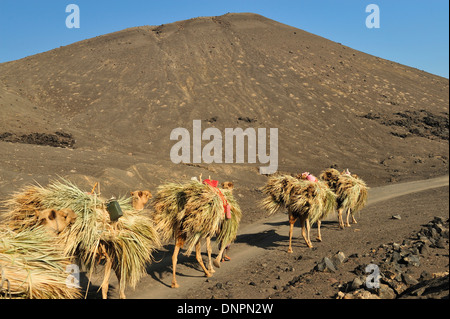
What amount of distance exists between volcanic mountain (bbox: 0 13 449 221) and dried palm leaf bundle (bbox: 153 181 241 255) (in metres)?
11.8

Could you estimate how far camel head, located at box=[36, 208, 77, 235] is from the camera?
6.12 metres

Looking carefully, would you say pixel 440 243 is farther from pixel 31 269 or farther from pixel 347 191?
pixel 31 269

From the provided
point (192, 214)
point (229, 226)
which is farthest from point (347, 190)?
point (192, 214)

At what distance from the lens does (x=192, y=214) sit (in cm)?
870

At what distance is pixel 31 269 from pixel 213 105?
1742 inches

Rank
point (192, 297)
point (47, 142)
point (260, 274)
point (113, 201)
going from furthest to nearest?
point (47, 142) < point (260, 274) < point (192, 297) < point (113, 201)

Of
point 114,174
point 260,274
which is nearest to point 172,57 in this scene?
point 114,174

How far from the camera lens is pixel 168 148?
127ft

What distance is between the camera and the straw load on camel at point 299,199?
1163 centimetres

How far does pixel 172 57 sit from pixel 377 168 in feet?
119

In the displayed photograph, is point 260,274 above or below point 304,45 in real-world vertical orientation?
below

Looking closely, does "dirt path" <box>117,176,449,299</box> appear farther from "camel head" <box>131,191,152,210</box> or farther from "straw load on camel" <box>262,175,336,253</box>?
"camel head" <box>131,191,152,210</box>
